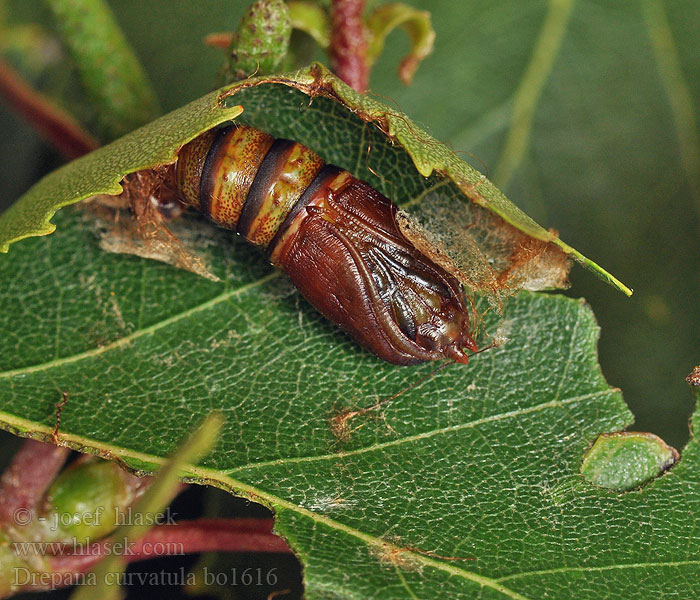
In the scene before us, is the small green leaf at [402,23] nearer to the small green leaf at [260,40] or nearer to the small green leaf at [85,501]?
the small green leaf at [260,40]

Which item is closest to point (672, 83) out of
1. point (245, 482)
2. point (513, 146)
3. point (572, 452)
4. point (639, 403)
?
point (513, 146)

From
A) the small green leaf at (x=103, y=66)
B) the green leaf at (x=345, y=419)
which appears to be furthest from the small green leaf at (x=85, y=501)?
the small green leaf at (x=103, y=66)

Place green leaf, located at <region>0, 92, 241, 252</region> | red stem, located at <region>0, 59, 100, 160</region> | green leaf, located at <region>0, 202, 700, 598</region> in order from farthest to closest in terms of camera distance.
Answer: red stem, located at <region>0, 59, 100, 160</region> → green leaf, located at <region>0, 202, 700, 598</region> → green leaf, located at <region>0, 92, 241, 252</region>

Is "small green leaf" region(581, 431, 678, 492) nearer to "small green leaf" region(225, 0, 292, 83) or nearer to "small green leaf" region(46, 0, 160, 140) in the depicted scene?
"small green leaf" region(225, 0, 292, 83)

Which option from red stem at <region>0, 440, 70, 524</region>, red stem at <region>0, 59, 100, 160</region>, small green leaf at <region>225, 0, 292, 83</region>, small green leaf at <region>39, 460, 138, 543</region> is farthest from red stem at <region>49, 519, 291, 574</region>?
red stem at <region>0, 59, 100, 160</region>

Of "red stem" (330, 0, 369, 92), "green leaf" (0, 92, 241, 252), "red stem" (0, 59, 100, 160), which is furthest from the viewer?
"red stem" (0, 59, 100, 160)

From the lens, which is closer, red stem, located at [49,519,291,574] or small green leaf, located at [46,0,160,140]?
red stem, located at [49,519,291,574]

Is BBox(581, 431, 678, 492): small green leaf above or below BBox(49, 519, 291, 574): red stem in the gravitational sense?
above
